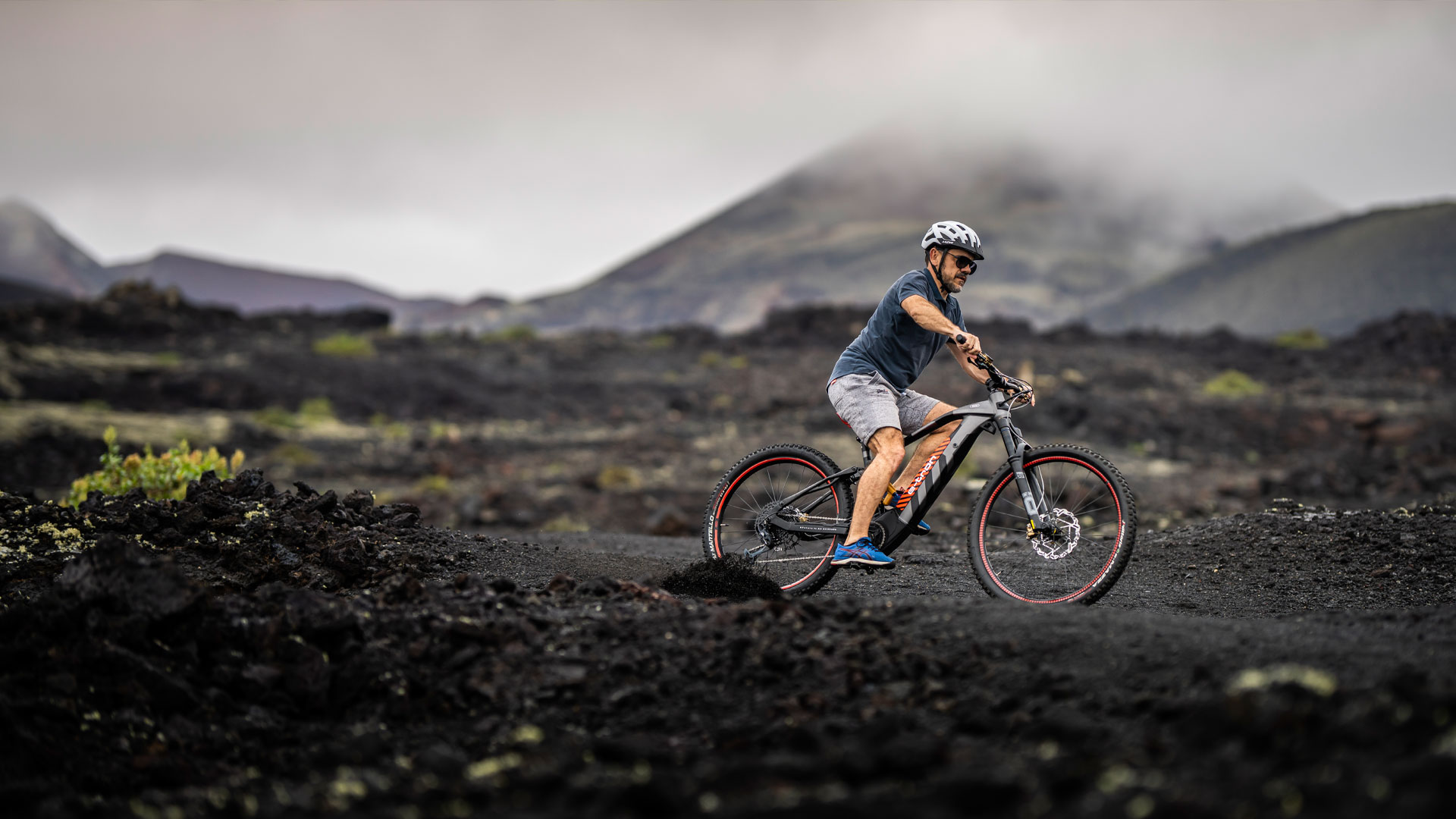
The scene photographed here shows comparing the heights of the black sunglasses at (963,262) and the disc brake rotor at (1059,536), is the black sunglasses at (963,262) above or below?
above

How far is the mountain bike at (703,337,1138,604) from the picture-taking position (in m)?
5.55

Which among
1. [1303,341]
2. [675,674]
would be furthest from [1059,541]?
[1303,341]

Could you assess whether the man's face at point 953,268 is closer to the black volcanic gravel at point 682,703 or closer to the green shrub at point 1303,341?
the black volcanic gravel at point 682,703

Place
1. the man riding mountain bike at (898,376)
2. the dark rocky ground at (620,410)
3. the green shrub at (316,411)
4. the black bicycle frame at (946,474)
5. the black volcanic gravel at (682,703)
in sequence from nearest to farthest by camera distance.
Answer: the black volcanic gravel at (682,703) → the black bicycle frame at (946,474) → the man riding mountain bike at (898,376) → the dark rocky ground at (620,410) → the green shrub at (316,411)

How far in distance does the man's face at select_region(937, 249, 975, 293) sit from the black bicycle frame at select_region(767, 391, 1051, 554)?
719 millimetres

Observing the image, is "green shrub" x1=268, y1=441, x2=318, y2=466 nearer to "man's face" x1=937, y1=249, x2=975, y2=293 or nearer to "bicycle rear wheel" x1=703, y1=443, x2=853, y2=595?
Result: "bicycle rear wheel" x1=703, y1=443, x2=853, y2=595

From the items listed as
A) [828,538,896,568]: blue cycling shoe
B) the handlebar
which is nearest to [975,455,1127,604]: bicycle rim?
the handlebar

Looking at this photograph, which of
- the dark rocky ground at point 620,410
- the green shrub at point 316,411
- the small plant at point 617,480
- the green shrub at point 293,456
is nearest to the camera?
the dark rocky ground at point 620,410

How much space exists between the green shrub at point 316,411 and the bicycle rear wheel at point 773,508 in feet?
66.0

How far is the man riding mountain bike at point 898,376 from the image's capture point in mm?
5781

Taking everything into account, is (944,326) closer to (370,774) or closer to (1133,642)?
(1133,642)

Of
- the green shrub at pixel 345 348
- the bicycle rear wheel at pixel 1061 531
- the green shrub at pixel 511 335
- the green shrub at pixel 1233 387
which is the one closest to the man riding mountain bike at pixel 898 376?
the bicycle rear wheel at pixel 1061 531

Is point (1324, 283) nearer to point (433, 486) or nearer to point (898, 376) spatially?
point (433, 486)

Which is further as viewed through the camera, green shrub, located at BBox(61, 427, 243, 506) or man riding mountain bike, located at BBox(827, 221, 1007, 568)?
green shrub, located at BBox(61, 427, 243, 506)
